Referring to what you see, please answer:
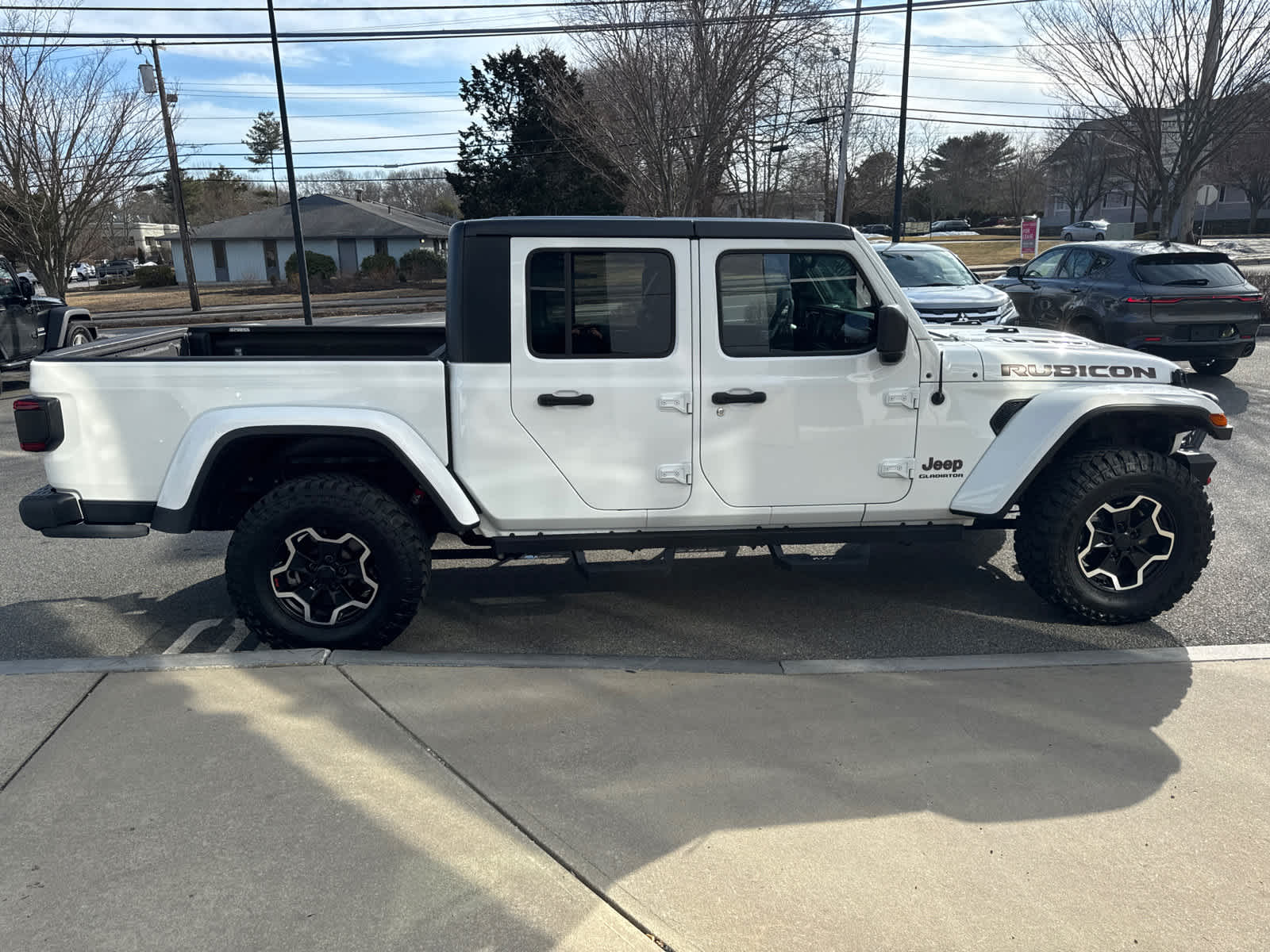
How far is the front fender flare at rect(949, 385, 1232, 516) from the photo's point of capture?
440 cm

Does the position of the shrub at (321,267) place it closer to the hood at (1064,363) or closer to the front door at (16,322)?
the front door at (16,322)

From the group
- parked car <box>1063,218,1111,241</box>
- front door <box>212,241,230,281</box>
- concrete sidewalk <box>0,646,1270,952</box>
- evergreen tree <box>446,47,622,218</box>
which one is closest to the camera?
concrete sidewalk <box>0,646,1270,952</box>

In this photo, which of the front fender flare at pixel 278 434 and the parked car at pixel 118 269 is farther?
the parked car at pixel 118 269

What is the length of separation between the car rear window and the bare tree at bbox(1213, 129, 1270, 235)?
3927cm

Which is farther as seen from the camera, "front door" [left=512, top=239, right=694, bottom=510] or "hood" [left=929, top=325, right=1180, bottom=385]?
"hood" [left=929, top=325, right=1180, bottom=385]

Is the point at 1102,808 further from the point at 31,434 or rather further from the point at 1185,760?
the point at 31,434

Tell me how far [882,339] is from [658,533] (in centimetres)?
134

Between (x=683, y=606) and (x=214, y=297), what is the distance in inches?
1651

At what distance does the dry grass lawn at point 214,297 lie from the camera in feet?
124

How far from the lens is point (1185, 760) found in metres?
3.40

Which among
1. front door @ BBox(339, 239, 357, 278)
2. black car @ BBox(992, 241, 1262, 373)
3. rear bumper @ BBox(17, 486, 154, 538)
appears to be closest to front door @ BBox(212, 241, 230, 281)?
front door @ BBox(339, 239, 357, 278)

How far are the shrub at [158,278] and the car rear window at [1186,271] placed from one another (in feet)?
178

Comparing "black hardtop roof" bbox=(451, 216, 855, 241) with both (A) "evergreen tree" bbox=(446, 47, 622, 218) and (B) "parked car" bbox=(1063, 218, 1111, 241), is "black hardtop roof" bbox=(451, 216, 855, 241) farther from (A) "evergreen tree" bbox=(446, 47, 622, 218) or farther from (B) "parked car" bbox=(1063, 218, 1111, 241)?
(B) "parked car" bbox=(1063, 218, 1111, 241)

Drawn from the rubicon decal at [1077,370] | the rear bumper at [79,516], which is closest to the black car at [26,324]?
the rear bumper at [79,516]
